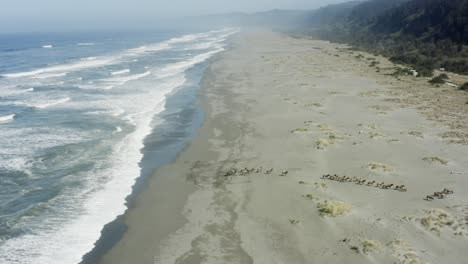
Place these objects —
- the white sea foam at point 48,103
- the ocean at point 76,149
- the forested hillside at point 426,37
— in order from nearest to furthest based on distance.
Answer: the ocean at point 76,149 < the white sea foam at point 48,103 < the forested hillside at point 426,37

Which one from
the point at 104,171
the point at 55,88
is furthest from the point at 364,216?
the point at 55,88

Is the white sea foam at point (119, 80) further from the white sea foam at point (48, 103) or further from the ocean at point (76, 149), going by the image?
the white sea foam at point (48, 103)

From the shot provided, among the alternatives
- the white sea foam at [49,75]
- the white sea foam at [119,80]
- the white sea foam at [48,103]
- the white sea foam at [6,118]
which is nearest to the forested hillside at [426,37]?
the white sea foam at [119,80]

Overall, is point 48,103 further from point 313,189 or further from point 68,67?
point 68,67

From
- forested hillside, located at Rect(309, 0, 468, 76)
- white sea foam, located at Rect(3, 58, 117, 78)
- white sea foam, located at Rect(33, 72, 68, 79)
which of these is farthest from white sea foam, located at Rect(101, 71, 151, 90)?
forested hillside, located at Rect(309, 0, 468, 76)

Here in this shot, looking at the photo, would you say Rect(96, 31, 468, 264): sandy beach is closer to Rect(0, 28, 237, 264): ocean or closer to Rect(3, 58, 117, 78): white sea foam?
Rect(0, 28, 237, 264): ocean

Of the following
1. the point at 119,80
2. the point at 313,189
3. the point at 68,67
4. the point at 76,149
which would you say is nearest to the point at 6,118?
the point at 76,149

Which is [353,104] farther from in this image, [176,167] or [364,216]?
[364,216]
